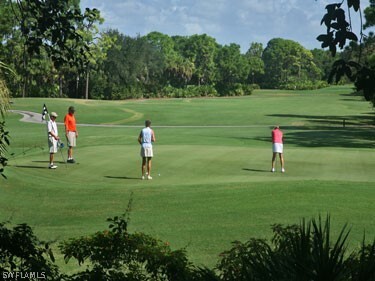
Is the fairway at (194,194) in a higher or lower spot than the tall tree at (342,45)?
lower

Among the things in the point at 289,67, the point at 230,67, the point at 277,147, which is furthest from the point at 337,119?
the point at 289,67

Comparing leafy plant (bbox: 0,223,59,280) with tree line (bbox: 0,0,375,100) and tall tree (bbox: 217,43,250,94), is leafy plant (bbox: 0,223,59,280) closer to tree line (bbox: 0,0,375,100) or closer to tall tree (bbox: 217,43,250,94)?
tree line (bbox: 0,0,375,100)

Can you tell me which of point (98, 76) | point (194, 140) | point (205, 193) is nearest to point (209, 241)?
point (205, 193)

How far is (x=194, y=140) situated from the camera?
34.8m

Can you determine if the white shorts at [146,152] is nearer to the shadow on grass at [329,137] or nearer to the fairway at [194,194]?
the fairway at [194,194]

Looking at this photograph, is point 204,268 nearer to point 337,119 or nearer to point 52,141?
point 52,141

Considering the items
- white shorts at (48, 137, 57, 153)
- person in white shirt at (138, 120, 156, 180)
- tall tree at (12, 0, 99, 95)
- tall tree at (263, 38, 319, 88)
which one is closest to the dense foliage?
tall tree at (12, 0, 99, 95)

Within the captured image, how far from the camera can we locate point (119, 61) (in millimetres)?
99250

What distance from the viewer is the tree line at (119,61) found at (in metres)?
6.38

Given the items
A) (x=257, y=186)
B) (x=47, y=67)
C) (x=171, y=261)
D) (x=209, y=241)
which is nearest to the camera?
(x=171, y=261)

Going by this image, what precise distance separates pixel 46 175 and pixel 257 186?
6.90 m

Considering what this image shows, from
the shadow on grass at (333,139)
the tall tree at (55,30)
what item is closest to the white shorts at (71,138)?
the tall tree at (55,30)

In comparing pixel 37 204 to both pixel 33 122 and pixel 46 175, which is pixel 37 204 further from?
pixel 33 122

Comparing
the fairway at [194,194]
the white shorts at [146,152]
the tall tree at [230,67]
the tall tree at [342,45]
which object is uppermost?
the tall tree at [230,67]
